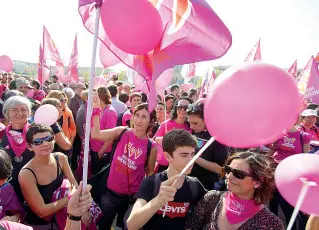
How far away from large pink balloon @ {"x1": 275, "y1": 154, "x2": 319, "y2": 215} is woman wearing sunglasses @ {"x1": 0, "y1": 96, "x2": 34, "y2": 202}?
2.26 m

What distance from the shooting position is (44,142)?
229cm

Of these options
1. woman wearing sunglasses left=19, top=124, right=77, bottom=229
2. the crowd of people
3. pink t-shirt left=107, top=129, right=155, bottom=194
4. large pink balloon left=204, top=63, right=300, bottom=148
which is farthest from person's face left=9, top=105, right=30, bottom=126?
large pink balloon left=204, top=63, right=300, bottom=148

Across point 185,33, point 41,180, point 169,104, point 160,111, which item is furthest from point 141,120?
point 169,104

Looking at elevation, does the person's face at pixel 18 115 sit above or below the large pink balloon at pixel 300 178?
below

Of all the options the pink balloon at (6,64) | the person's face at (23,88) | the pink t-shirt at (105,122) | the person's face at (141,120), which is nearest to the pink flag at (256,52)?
the pink t-shirt at (105,122)

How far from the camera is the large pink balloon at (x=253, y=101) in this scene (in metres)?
1.28

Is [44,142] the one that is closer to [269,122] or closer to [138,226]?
[138,226]

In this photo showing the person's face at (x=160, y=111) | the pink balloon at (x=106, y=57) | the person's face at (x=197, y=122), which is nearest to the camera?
the person's face at (x=197, y=122)

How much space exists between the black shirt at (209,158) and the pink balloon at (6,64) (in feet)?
26.4

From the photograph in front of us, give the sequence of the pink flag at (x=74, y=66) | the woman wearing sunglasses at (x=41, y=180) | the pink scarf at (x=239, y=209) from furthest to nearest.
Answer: the pink flag at (x=74, y=66) → the woman wearing sunglasses at (x=41, y=180) → the pink scarf at (x=239, y=209)

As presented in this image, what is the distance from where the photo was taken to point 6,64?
29.2 feet

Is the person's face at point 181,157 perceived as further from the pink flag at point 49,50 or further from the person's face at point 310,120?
the pink flag at point 49,50

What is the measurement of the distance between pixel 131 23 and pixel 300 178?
4.38 ft

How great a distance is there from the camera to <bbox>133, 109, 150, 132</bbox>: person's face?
9.34 ft
